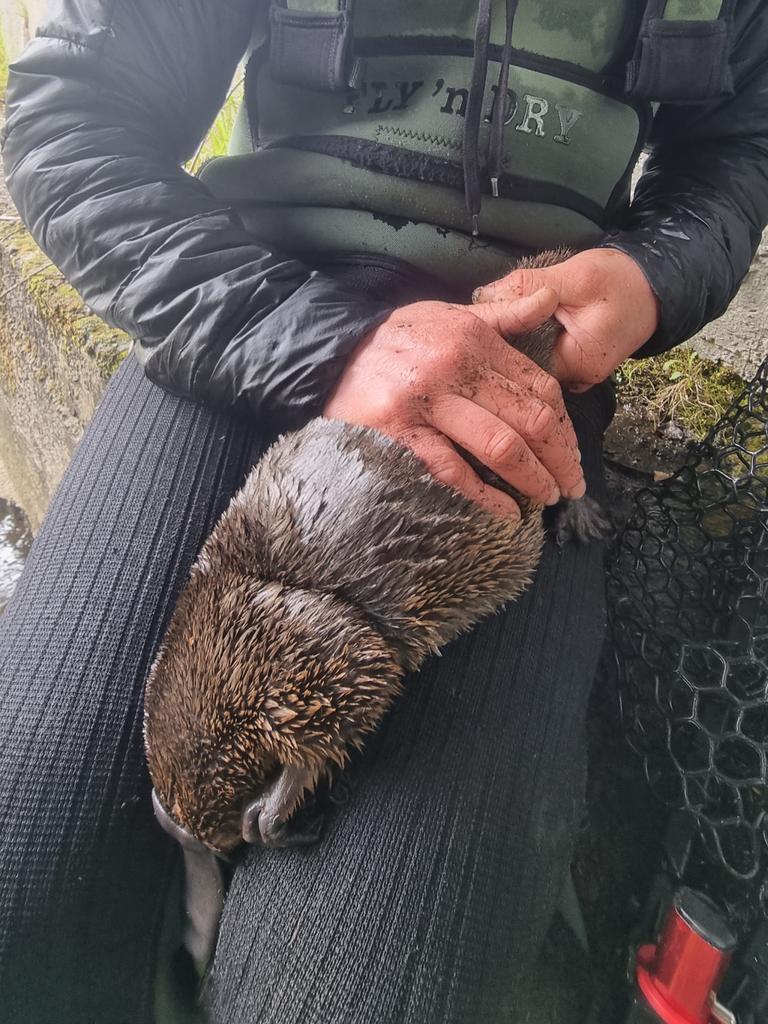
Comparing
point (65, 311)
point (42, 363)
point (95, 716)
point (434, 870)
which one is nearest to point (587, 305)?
point (434, 870)

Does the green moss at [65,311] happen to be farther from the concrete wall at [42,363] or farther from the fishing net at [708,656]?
the fishing net at [708,656]

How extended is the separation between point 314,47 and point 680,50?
68 centimetres

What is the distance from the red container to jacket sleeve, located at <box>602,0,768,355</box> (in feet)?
3.49

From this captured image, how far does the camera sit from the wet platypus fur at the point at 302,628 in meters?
0.98

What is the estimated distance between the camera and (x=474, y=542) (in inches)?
41.9

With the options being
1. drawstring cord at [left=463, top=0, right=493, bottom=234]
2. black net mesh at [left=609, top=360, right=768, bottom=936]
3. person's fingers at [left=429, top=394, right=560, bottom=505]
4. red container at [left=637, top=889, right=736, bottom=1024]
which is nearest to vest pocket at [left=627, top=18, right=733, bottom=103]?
drawstring cord at [left=463, top=0, right=493, bottom=234]

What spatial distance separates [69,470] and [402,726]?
0.87 m

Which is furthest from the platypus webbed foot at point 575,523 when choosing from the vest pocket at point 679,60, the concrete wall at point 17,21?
the concrete wall at point 17,21

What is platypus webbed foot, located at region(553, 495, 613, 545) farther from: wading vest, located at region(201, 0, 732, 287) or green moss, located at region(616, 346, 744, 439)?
green moss, located at region(616, 346, 744, 439)

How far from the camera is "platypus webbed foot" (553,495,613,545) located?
1.41 meters

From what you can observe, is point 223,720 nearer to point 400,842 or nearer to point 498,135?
point 400,842

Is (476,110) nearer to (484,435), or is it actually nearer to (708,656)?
(484,435)

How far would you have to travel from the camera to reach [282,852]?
1.08 meters

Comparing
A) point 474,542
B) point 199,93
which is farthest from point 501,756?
point 199,93
